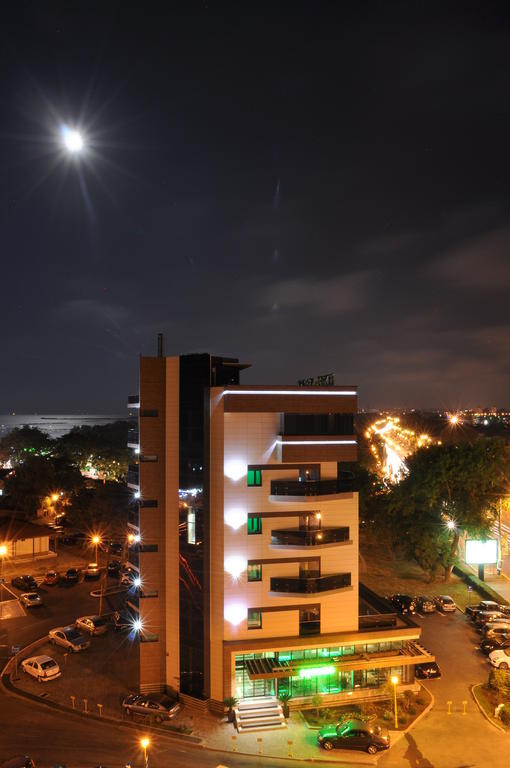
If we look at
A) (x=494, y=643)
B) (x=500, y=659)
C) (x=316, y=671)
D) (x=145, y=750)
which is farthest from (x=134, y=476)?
(x=494, y=643)

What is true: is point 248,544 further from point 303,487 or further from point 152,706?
point 152,706

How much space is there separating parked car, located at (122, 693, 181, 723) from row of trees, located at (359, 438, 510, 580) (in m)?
27.4

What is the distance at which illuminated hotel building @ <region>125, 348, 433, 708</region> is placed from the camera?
26438 mm

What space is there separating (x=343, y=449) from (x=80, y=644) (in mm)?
21423

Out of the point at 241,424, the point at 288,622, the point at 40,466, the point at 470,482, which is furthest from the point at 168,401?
the point at 40,466

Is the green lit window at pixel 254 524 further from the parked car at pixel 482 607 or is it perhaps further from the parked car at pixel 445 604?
the parked car at pixel 482 607

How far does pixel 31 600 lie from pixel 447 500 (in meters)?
36.2

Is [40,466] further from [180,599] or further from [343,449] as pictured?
[343,449]

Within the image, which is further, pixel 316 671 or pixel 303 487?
pixel 303 487

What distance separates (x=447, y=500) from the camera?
4653 cm

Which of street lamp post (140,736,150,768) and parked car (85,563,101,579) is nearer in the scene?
street lamp post (140,736,150,768)

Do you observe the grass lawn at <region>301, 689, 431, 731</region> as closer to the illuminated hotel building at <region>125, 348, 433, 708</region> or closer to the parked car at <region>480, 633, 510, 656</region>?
the illuminated hotel building at <region>125, 348, 433, 708</region>

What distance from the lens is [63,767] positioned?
814 inches

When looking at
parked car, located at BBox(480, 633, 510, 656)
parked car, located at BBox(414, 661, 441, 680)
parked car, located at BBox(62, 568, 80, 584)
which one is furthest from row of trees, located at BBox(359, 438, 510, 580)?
parked car, located at BBox(62, 568, 80, 584)
